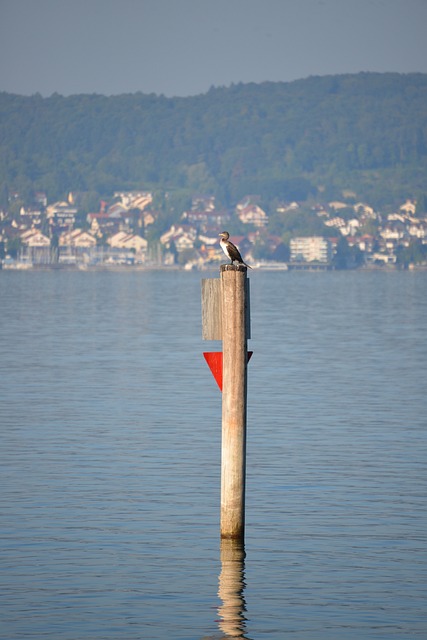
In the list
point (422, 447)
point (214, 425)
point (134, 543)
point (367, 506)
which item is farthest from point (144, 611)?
point (214, 425)

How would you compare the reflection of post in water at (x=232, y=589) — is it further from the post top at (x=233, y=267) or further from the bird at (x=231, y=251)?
the post top at (x=233, y=267)

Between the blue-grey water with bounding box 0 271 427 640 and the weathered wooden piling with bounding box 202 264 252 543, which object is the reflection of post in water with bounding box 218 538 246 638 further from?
the weathered wooden piling with bounding box 202 264 252 543

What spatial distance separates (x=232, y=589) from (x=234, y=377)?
7.16 feet

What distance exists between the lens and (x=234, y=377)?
14.6 meters

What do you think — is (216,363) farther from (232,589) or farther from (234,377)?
(232,589)

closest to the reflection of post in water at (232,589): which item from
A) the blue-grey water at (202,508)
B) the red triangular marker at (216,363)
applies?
the blue-grey water at (202,508)

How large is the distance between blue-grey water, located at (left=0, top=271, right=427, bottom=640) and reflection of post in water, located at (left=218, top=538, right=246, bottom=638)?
2 centimetres

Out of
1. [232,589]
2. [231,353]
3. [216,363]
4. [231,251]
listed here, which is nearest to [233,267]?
[231,353]

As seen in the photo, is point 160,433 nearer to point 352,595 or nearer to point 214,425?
point 214,425

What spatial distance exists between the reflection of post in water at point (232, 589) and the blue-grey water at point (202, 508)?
23mm

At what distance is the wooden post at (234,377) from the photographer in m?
14.3

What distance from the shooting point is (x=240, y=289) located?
14281 millimetres

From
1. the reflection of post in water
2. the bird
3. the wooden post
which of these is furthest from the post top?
the reflection of post in water

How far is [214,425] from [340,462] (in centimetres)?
526
